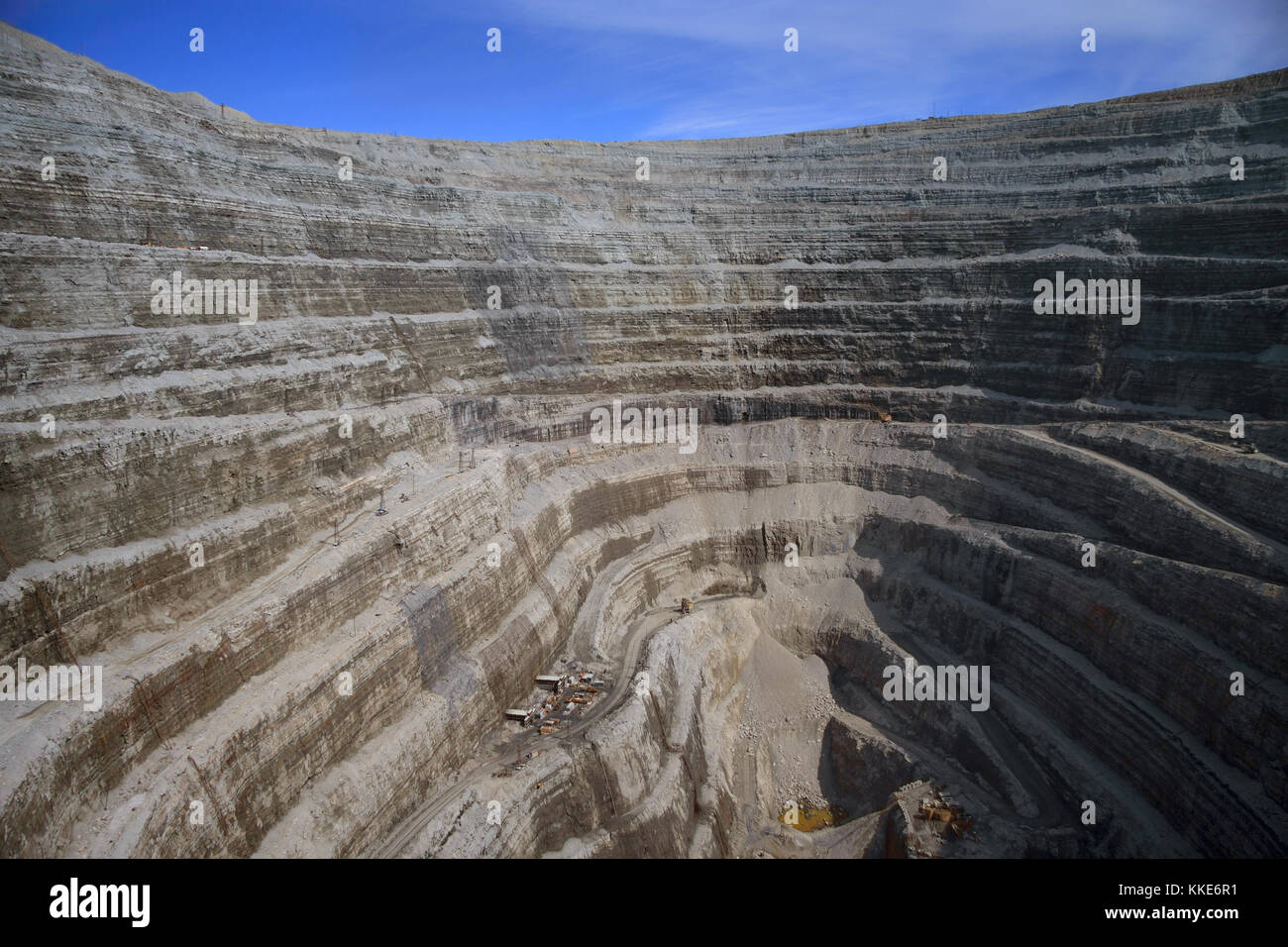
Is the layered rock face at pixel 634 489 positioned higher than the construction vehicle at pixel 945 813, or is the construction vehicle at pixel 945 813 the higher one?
the layered rock face at pixel 634 489

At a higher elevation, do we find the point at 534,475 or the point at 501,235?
the point at 501,235

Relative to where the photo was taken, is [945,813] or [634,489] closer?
[945,813]

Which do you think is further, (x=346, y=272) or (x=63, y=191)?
(x=346, y=272)

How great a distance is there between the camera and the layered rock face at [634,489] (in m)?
18.8

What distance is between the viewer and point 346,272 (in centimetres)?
3183

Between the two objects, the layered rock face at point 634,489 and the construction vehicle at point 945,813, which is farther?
the construction vehicle at point 945,813

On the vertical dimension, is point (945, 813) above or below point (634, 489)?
below

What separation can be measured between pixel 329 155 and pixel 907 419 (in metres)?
31.1

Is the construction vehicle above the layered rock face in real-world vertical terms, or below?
below

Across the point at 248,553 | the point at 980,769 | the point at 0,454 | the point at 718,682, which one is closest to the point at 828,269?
the point at 718,682

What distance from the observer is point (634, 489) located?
37656 mm

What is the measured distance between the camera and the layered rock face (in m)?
18.8

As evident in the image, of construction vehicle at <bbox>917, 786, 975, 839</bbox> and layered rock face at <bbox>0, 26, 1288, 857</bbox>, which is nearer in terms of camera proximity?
layered rock face at <bbox>0, 26, 1288, 857</bbox>

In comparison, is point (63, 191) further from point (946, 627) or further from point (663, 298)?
point (946, 627)
